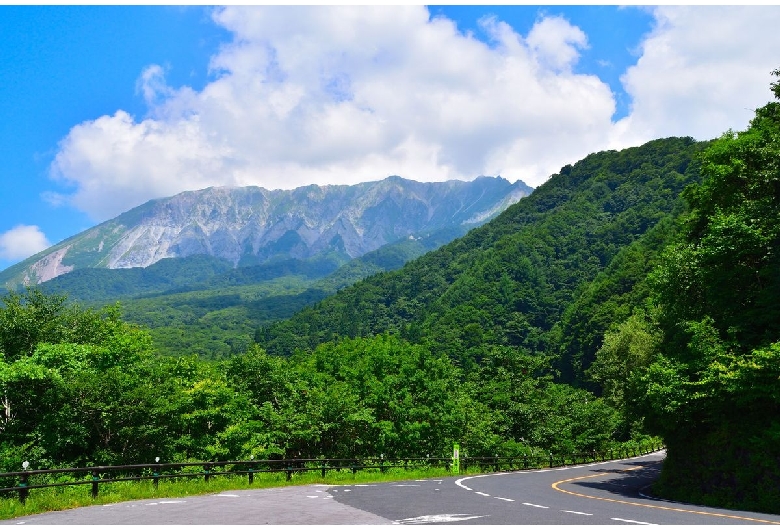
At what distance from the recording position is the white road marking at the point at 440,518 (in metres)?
12.1

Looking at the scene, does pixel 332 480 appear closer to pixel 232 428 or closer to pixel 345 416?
pixel 232 428

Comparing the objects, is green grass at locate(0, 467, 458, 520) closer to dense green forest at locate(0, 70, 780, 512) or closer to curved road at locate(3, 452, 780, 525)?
curved road at locate(3, 452, 780, 525)

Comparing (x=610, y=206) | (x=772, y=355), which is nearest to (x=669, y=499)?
(x=772, y=355)

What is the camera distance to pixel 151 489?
18031 mm

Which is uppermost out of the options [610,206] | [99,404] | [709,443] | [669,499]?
[610,206]

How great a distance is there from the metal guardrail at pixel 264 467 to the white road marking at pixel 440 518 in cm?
831

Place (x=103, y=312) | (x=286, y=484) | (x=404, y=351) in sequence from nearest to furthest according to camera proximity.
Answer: (x=286, y=484), (x=103, y=312), (x=404, y=351)

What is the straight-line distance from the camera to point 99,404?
25.2m

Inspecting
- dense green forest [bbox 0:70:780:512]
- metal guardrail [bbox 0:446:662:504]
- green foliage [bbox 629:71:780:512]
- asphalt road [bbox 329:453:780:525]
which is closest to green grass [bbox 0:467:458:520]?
metal guardrail [bbox 0:446:662:504]

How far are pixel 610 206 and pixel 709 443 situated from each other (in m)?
178

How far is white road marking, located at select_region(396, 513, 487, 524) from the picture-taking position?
39.8ft

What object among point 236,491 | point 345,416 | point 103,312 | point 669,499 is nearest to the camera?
point 236,491

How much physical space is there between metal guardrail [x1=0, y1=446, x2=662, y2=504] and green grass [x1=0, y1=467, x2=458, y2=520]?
0.26 m

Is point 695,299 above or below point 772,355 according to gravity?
above
